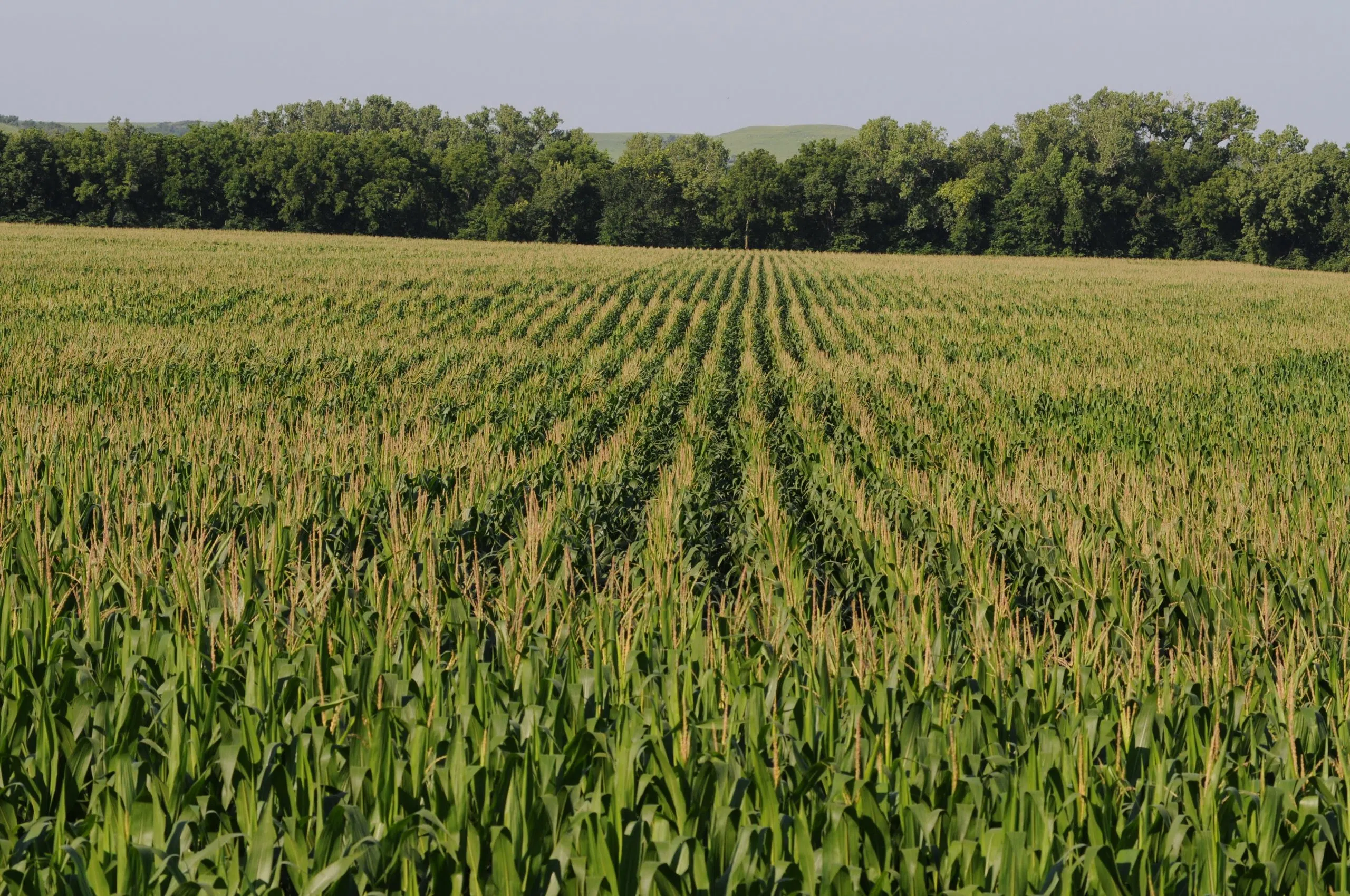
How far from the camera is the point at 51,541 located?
5.05 m

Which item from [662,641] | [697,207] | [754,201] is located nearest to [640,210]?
[697,207]

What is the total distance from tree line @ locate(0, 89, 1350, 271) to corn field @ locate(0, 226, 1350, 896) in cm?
8337

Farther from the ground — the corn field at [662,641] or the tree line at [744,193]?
the tree line at [744,193]

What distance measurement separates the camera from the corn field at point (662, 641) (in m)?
2.61

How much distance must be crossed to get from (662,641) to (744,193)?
320 ft

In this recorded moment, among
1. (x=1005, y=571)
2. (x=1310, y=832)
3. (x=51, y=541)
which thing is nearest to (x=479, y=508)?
(x=51, y=541)

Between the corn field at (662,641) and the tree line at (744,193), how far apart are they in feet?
274

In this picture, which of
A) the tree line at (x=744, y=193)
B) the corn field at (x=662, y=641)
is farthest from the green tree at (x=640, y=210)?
the corn field at (x=662, y=641)

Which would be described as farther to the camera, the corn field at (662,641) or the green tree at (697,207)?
the green tree at (697,207)

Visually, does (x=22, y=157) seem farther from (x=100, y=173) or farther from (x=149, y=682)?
(x=149, y=682)

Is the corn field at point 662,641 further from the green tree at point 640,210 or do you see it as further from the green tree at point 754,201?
the green tree at point 754,201

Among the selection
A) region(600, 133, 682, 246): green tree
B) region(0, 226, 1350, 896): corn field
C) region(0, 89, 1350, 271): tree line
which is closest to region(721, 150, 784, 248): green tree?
region(0, 89, 1350, 271): tree line

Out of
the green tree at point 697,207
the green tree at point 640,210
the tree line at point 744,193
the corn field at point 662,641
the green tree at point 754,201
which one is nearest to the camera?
the corn field at point 662,641

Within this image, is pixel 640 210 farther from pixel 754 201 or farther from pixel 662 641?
pixel 662 641
